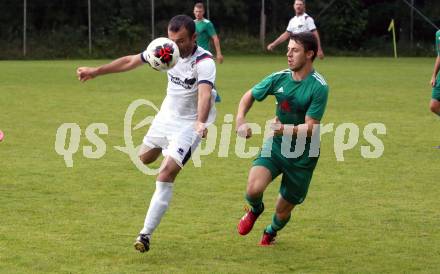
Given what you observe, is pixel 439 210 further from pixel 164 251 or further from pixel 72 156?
pixel 72 156

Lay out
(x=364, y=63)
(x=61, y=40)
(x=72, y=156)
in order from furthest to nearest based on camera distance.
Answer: (x=61, y=40), (x=364, y=63), (x=72, y=156)

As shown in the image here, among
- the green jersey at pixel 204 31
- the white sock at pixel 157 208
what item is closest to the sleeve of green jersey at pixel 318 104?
the white sock at pixel 157 208

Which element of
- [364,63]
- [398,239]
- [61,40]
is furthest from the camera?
[61,40]

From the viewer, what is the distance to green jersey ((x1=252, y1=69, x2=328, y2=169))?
761 centimetres

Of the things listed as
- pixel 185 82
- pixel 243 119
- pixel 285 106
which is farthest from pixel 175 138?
pixel 285 106

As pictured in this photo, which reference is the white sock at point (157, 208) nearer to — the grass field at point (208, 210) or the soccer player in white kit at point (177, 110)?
the soccer player in white kit at point (177, 110)

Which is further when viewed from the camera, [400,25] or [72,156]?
[400,25]

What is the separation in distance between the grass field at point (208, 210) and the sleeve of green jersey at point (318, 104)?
1189 mm

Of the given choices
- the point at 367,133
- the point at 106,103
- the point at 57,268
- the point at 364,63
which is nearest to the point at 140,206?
the point at 57,268

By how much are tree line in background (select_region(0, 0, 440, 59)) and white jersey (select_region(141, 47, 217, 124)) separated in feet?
110

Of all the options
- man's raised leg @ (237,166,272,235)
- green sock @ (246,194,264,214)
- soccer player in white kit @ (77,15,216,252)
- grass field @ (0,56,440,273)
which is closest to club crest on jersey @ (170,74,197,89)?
soccer player in white kit @ (77,15,216,252)

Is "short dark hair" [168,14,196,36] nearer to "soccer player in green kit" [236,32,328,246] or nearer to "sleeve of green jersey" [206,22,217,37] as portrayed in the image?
"soccer player in green kit" [236,32,328,246]

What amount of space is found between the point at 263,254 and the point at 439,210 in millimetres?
2773

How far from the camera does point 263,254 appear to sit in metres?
7.77
